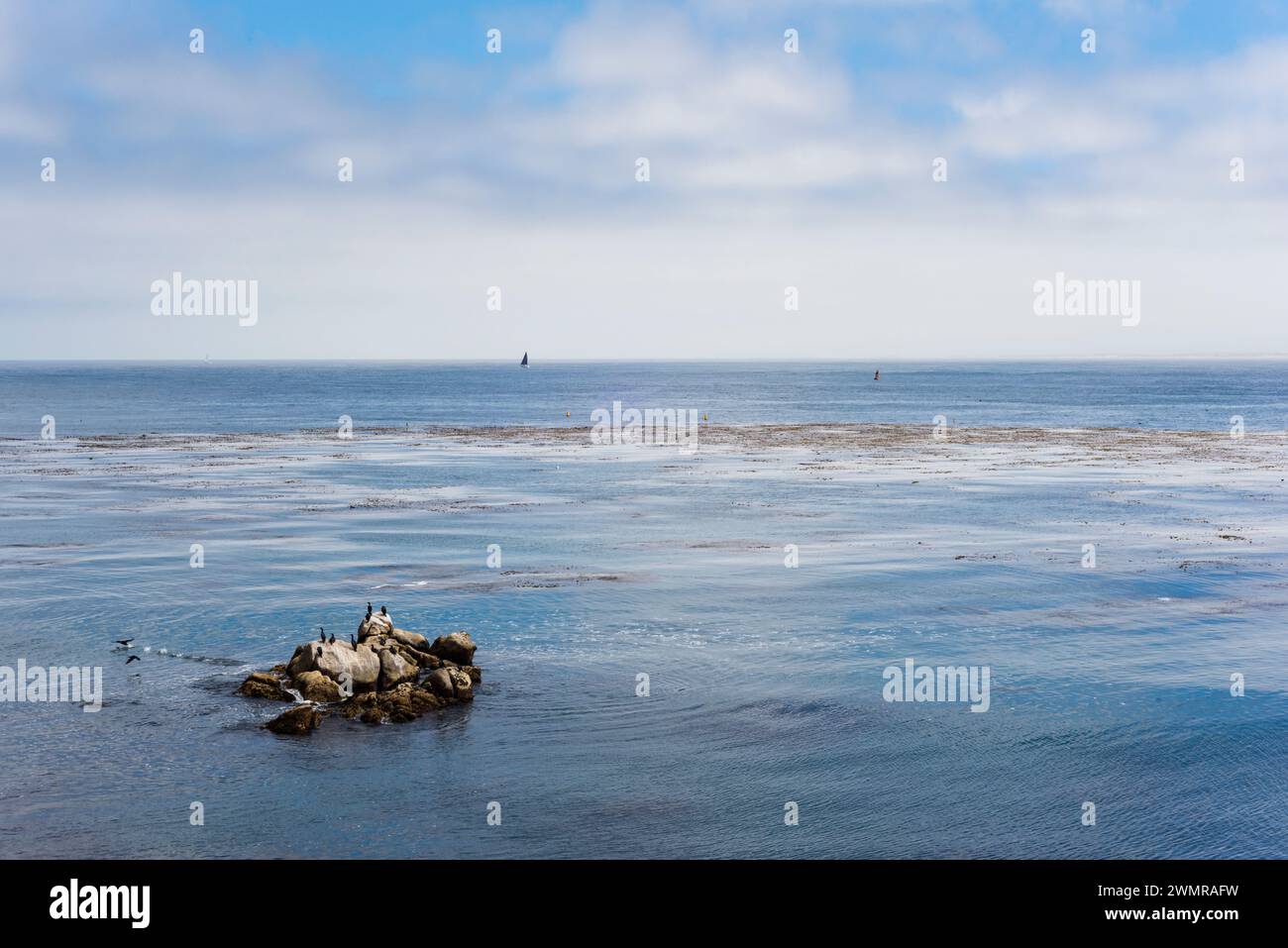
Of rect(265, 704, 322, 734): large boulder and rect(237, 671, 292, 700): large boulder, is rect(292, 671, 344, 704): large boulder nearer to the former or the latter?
rect(237, 671, 292, 700): large boulder

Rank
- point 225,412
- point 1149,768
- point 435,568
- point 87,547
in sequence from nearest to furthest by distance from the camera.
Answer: point 1149,768 < point 435,568 < point 87,547 < point 225,412

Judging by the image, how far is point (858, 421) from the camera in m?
154

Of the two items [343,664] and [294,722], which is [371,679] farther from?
[294,722]

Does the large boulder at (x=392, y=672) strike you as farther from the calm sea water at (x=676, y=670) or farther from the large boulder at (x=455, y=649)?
the calm sea water at (x=676, y=670)

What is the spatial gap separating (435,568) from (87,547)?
17.6 meters

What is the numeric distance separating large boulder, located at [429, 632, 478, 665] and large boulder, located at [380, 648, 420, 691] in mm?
1335

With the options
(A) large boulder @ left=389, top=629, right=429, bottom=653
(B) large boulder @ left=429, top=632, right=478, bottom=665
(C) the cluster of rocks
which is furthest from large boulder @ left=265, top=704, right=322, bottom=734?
(B) large boulder @ left=429, top=632, right=478, bottom=665

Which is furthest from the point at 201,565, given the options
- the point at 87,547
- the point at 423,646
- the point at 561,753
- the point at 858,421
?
the point at 858,421

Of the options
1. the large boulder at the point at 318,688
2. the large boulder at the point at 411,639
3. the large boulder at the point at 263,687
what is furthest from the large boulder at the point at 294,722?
the large boulder at the point at 411,639

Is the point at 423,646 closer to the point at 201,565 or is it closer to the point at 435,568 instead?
the point at 435,568

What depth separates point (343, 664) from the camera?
104 feet

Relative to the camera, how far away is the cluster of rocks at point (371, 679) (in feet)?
100

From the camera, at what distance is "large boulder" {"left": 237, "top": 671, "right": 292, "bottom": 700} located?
104ft

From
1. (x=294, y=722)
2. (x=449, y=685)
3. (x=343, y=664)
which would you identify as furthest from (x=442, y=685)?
(x=294, y=722)
